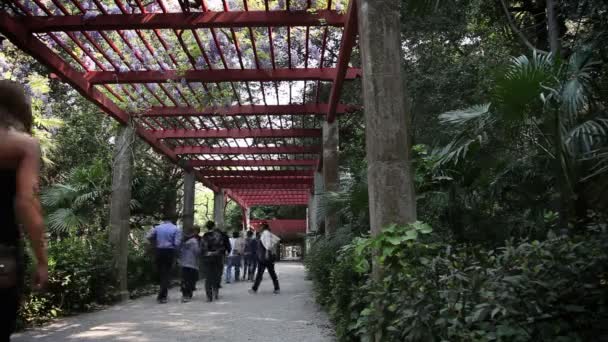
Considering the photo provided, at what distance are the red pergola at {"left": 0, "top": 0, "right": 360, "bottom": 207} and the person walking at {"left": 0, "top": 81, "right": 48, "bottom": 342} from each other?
4.73 m

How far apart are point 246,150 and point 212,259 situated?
4815 mm

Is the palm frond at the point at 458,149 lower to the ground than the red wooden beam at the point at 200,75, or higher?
lower

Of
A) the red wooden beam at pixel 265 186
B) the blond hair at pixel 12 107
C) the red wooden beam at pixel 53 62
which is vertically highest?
the red wooden beam at pixel 265 186

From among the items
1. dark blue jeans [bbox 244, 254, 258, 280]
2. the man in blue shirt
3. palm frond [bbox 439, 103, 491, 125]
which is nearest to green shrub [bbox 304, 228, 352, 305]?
palm frond [bbox 439, 103, 491, 125]

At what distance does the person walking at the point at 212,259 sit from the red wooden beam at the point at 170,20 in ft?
16.9

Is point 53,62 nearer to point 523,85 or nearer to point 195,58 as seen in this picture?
point 195,58

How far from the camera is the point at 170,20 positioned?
6824mm

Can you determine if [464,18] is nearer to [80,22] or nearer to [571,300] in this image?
[80,22]

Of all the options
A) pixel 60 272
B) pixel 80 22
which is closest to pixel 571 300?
pixel 80 22

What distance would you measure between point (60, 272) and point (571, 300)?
7.56 metres

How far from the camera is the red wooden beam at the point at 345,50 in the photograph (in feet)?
21.3

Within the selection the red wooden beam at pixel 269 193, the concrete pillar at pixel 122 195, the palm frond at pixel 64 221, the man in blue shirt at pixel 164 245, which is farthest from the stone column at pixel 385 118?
the red wooden beam at pixel 269 193

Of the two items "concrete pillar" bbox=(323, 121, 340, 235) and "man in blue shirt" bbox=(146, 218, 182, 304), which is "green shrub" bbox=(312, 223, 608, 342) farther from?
"concrete pillar" bbox=(323, 121, 340, 235)

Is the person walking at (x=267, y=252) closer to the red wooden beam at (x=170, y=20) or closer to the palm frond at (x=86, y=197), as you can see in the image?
the palm frond at (x=86, y=197)
